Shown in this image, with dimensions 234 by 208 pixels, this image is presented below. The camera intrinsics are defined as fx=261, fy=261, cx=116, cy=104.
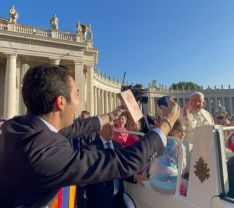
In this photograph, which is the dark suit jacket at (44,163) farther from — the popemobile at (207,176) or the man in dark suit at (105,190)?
the man in dark suit at (105,190)

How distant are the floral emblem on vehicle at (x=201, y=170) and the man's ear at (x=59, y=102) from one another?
1419 millimetres

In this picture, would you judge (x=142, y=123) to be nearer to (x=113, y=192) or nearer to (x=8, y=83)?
(x=113, y=192)

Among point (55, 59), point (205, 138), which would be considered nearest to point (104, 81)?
point (55, 59)

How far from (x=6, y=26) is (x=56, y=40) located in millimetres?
5341

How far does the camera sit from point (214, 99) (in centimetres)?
8375

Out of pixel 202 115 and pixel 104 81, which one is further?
pixel 104 81

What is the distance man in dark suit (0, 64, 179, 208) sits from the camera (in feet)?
5.40

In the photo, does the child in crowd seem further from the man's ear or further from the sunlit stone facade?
the sunlit stone facade

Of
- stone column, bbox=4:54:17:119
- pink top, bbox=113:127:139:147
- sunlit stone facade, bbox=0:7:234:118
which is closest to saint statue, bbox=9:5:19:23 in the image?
sunlit stone facade, bbox=0:7:234:118

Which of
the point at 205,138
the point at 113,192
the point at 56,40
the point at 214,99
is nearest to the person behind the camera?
the point at 205,138

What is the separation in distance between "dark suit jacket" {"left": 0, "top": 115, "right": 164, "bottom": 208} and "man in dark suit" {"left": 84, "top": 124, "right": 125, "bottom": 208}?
1826 millimetres

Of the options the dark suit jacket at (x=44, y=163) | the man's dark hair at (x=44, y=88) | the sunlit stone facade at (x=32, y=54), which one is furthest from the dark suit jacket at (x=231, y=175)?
the sunlit stone facade at (x=32, y=54)

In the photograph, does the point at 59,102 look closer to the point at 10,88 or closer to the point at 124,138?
the point at 124,138

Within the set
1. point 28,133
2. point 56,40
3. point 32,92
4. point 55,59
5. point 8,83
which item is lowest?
point 28,133
